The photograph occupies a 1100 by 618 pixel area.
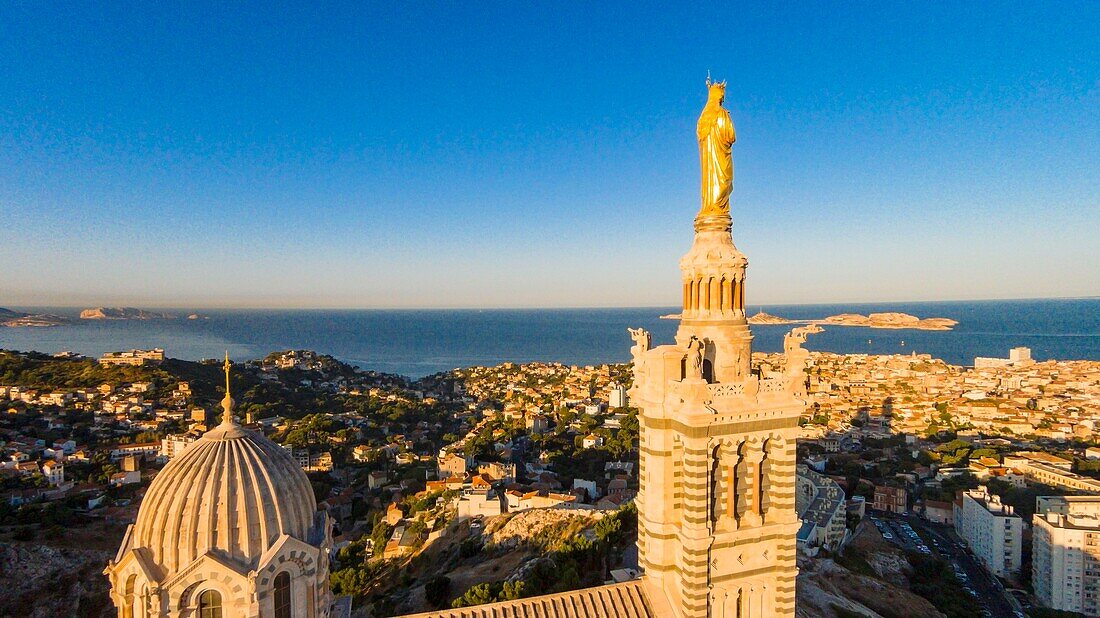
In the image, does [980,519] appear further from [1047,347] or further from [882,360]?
[1047,347]

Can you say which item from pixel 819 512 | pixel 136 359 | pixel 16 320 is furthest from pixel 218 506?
pixel 16 320

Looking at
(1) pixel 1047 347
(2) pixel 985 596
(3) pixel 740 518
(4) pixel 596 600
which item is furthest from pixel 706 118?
(1) pixel 1047 347

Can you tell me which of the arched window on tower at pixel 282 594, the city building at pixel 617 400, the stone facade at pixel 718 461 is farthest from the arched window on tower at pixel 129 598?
the city building at pixel 617 400

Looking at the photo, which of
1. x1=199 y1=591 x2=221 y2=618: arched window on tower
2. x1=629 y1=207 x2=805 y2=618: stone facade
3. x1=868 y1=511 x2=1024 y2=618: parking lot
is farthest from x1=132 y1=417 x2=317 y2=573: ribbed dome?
x1=868 y1=511 x2=1024 y2=618: parking lot

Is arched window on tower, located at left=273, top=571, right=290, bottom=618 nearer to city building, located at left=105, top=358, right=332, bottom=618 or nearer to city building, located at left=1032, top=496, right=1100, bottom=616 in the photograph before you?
city building, located at left=105, top=358, right=332, bottom=618

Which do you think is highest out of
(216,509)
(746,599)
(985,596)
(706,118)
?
(706,118)

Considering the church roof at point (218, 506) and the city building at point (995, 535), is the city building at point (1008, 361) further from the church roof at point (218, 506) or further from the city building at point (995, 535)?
the church roof at point (218, 506)
